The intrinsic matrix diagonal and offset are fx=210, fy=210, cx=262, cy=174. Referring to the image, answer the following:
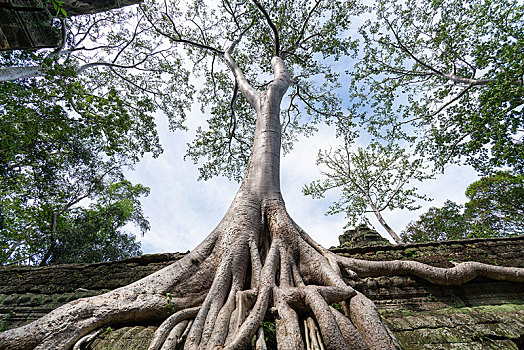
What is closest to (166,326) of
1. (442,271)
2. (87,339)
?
(87,339)

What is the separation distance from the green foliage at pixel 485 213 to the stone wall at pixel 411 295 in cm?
838

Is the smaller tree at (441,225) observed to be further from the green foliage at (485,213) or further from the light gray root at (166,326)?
the light gray root at (166,326)

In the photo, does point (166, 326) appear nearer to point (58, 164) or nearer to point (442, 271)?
point (442, 271)

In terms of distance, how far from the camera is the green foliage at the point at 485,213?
8336 millimetres

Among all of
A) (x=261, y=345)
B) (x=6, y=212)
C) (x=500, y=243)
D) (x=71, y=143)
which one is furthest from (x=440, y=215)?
(x=6, y=212)

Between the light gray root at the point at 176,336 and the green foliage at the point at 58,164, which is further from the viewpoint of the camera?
the green foliage at the point at 58,164

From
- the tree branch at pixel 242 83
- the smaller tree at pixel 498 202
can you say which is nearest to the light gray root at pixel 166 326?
the tree branch at pixel 242 83

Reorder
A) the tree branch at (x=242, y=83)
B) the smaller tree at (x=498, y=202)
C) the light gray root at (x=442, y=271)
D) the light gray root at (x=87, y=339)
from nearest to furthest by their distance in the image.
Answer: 1. the light gray root at (x=87, y=339)
2. the light gray root at (x=442, y=271)
3. the tree branch at (x=242, y=83)
4. the smaller tree at (x=498, y=202)

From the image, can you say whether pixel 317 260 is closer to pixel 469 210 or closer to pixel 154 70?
pixel 154 70

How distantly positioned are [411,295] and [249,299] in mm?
1825

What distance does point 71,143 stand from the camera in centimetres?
712

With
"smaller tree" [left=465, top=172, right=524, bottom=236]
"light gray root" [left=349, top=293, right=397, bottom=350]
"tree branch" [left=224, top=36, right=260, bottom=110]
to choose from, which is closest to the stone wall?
"light gray root" [left=349, top=293, right=397, bottom=350]

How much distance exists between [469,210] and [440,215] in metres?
1.23

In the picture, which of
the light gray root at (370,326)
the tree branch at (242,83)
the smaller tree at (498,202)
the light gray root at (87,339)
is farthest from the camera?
the smaller tree at (498,202)
